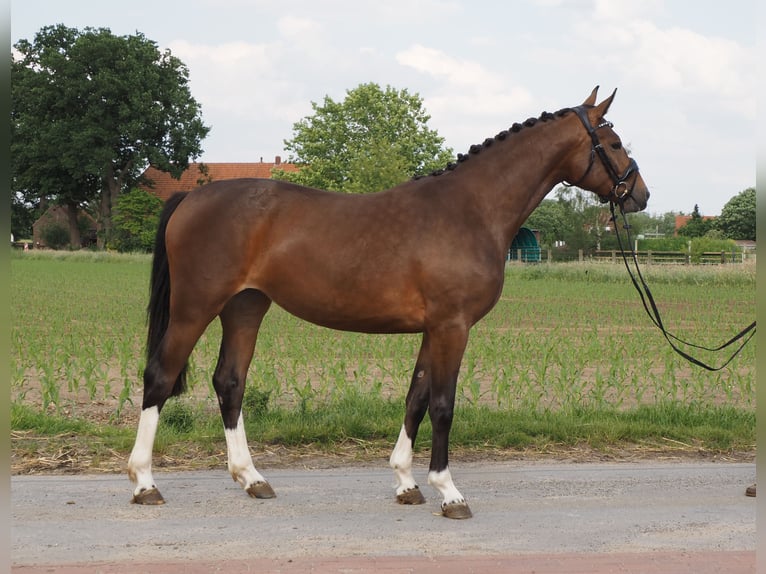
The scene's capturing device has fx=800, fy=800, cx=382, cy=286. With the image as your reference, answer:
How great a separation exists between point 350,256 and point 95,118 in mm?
62672

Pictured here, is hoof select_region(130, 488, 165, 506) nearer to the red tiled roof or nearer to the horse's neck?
the horse's neck

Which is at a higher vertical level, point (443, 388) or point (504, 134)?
point (504, 134)

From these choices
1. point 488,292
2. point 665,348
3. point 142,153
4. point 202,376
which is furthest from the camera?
point 142,153

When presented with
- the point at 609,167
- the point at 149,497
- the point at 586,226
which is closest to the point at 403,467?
the point at 149,497

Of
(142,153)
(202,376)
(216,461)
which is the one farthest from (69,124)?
(216,461)

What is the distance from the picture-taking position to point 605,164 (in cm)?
571

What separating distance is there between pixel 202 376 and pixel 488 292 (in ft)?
20.7

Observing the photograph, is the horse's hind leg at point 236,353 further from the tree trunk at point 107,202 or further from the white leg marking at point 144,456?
the tree trunk at point 107,202

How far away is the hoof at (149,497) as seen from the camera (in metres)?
5.17

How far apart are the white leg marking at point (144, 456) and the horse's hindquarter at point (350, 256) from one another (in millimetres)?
1046

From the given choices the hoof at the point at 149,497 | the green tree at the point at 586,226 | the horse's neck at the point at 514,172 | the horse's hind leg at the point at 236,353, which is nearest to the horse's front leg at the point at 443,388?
the horse's neck at the point at 514,172

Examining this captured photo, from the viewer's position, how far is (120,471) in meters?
5.98

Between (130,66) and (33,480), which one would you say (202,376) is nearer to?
(33,480)

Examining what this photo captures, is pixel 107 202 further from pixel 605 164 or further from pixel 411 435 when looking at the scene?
pixel 605 164
